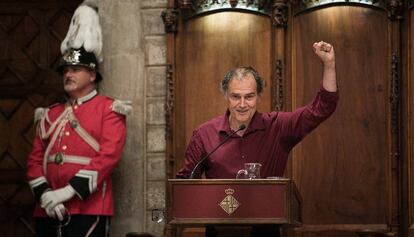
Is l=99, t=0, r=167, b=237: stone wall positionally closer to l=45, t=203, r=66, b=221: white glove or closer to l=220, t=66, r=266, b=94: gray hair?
l=45, t=203, r=66, b=221: white glove

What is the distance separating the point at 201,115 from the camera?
21.0 ft

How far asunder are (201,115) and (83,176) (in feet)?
3.05

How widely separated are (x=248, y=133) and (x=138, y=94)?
2.08 metres

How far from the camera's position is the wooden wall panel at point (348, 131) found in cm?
622

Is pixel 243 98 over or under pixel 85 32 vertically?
under

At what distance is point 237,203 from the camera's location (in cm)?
396

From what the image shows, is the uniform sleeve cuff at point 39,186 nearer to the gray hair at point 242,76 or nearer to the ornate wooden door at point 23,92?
the ornate wooden door at point 23,92

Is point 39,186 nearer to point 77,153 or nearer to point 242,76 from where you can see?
point 77,153

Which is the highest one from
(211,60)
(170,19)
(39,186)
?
(170,19)

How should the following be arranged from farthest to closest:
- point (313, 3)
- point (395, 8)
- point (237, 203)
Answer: point (313, 3) → point (395, 8) → point (237, 203)

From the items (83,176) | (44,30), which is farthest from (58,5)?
(83,176)

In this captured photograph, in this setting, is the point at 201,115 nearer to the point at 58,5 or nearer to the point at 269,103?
the point at 269,103

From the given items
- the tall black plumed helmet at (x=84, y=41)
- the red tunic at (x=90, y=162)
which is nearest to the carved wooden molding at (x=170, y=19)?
the tall black plumed helmet at (x=84, y=41)

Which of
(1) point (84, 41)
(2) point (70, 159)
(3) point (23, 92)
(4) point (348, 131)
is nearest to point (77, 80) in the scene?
(1) point (84, 41)
